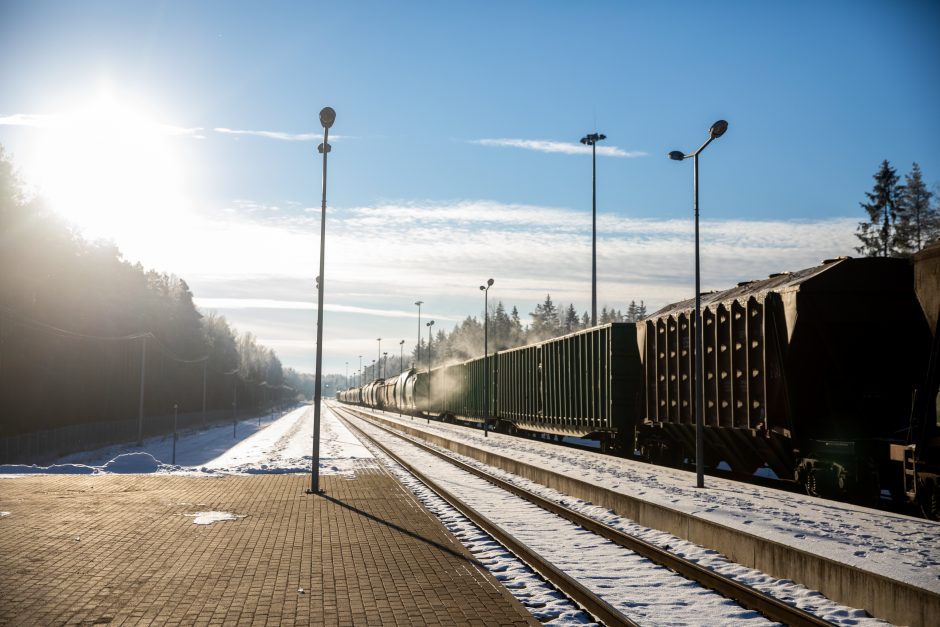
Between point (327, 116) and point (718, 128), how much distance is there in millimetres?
8017

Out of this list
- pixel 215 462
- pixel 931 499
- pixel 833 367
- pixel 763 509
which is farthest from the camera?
pixel 215 462

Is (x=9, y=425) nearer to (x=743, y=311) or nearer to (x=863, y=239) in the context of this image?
(x=743, y=311)

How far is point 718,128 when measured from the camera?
15305 mm

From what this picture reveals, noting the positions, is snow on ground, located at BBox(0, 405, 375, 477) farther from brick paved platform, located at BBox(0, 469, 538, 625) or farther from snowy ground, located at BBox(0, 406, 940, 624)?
brick paved platform, located at BBox(0, 469, 538, 625)

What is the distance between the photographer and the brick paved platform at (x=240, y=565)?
23.0ft

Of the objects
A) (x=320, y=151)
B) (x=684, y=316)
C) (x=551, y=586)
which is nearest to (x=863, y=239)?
(x=684, y=316)

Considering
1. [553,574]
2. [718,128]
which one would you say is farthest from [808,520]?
[718,128]

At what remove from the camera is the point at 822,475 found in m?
14.4

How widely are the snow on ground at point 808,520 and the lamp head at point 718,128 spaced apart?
7142 millimetres

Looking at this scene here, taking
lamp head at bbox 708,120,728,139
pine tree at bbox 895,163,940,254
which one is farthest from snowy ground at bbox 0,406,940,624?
pine tree at bbox 895,163,940,254

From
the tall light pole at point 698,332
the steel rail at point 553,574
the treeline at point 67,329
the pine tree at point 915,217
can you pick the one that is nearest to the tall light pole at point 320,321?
the steel rail at point 553,574

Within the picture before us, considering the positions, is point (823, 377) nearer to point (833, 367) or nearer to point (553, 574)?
point (833, 367)

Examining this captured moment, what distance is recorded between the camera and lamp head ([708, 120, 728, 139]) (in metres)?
15.2

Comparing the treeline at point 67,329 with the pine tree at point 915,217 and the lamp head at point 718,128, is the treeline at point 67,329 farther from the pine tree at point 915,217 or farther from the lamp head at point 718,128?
the pine tree at point 915,217
